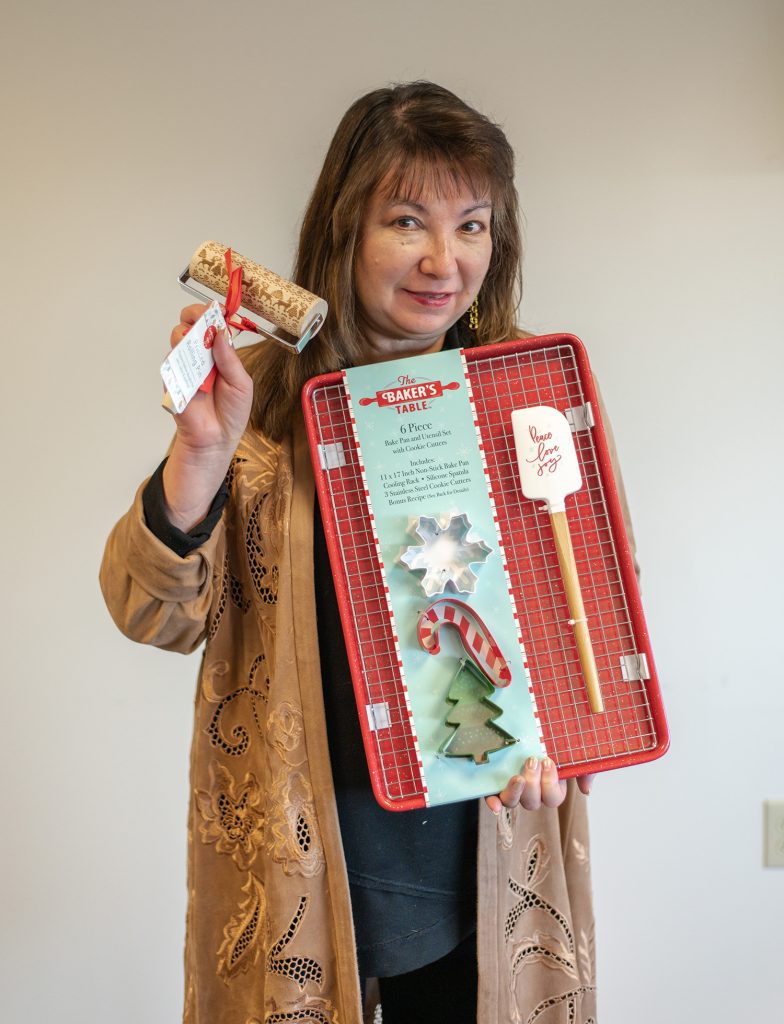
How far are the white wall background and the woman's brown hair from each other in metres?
0.59

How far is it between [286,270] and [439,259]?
0.73m

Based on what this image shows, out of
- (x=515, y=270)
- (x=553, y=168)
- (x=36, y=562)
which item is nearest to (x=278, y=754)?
(x=515, y=270)

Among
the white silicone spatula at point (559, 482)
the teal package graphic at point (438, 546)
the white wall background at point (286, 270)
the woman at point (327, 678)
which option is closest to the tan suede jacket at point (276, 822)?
the woman at point (327, 678)

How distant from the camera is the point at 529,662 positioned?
1026mm

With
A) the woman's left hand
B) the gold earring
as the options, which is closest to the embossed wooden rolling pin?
the gold earring

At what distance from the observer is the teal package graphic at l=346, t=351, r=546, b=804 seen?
100 centimetres

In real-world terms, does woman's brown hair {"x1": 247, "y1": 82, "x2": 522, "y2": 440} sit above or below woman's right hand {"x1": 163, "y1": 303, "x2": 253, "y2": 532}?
above

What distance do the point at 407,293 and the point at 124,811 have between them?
3.83ft

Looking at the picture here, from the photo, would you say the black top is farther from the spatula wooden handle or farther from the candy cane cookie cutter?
the spatula wooden handle

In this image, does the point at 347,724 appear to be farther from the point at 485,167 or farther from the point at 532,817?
the point at 485,167

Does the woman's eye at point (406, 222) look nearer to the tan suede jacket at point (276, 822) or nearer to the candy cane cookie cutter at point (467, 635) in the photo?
the tan suede jacket at point (276, 822)

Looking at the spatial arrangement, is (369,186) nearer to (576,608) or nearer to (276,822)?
(576,608)

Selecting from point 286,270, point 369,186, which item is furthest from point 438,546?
point 286,270

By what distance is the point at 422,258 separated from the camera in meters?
1.05
